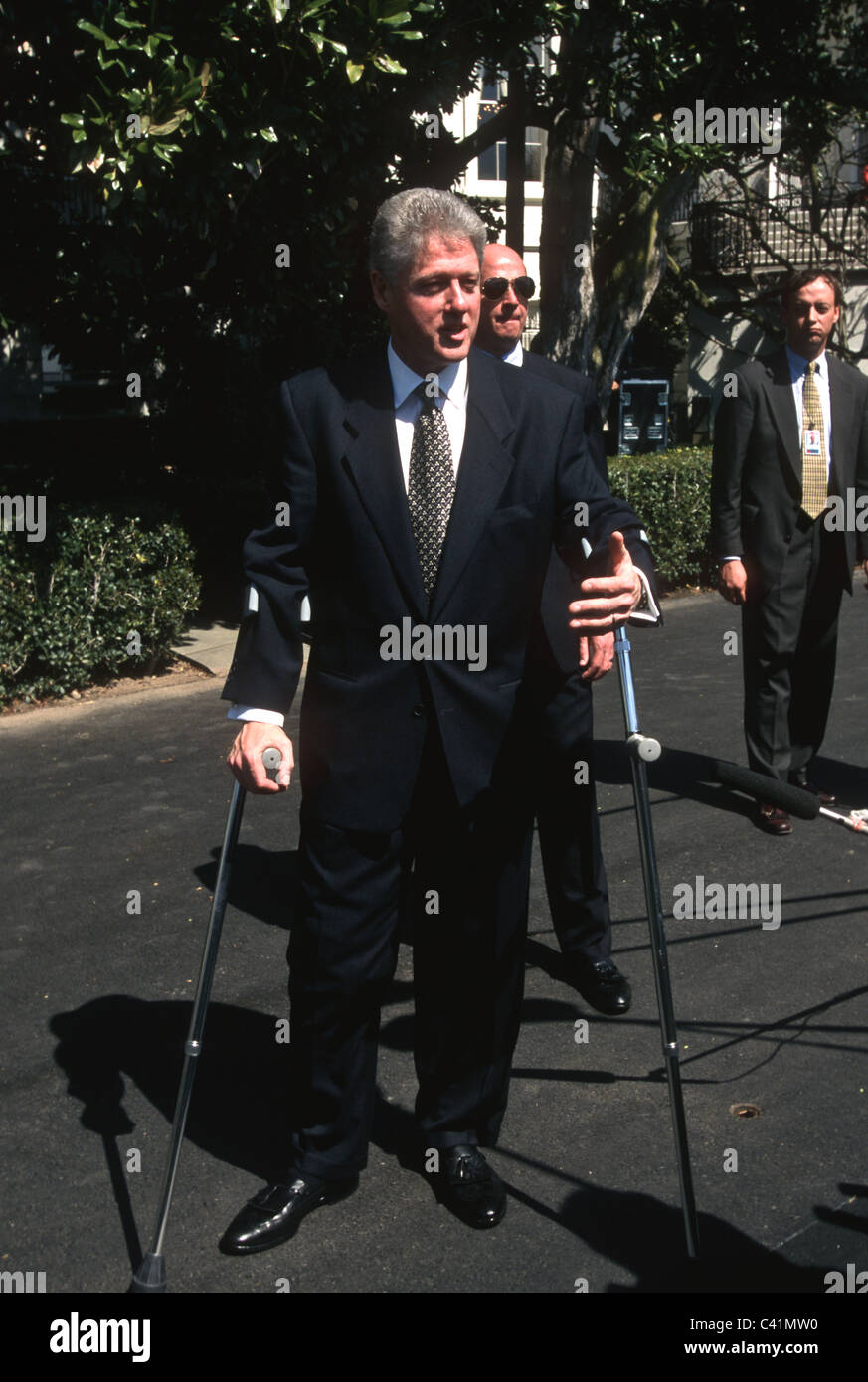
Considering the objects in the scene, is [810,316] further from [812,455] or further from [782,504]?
[782,504]

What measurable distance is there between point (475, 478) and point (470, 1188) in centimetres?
171

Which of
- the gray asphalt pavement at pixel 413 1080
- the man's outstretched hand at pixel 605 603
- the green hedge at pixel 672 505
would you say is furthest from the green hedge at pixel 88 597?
the man's outstretched hand at pixel 605 603

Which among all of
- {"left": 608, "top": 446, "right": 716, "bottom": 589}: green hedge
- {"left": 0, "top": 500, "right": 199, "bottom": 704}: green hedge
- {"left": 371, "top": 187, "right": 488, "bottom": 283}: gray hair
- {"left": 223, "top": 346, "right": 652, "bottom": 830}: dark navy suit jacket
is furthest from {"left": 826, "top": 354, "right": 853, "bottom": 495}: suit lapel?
{"left": 608, "top": 446, "right": 716, "bottom": 589}: green hedge

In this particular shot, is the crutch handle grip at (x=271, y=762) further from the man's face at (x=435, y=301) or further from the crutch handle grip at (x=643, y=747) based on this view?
the man's face at (x=435, y=301)

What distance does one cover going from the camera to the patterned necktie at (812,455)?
643 cm

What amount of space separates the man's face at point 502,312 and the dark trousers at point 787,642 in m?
2.06

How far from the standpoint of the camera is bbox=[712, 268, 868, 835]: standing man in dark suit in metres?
6.42

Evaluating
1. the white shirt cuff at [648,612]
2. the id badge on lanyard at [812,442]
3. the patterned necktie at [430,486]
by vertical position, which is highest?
the id badge on lanyard at [812,442]

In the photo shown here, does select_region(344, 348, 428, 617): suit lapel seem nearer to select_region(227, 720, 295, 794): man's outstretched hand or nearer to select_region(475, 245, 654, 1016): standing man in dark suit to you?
select_region(227, 720, 295, 794): man's outstretched hand

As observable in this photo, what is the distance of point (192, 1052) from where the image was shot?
320 cm

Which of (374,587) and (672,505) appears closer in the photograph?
(374,587)

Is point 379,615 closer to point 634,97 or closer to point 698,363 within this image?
point 634,97

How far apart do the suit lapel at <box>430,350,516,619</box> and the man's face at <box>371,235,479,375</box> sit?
0.15 m

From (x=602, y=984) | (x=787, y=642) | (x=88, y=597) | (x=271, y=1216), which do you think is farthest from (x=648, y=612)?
(x=88, y=597)
